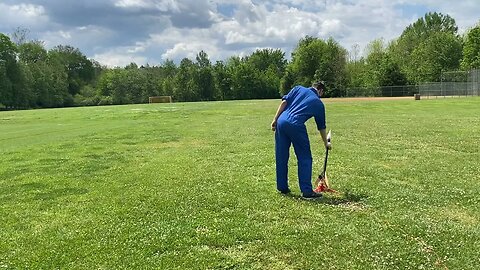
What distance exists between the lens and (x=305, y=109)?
8289mm

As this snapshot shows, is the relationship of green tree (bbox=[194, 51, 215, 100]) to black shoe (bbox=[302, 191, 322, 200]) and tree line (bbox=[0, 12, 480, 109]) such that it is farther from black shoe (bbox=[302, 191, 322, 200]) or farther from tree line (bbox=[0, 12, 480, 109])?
black shoe (bbox=[302, 191, 322, 200])

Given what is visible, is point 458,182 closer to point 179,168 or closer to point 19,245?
point 179,168

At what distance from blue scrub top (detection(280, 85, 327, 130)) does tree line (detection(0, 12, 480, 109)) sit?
84366 millimetres

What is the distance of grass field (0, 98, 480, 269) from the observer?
5.66 metres

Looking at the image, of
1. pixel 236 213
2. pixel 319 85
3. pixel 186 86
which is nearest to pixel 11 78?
pixel 186 86

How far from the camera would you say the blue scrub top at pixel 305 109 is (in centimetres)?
823

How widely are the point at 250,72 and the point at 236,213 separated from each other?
111 metres

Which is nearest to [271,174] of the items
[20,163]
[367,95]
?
[20,163]

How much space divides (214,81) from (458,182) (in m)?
110

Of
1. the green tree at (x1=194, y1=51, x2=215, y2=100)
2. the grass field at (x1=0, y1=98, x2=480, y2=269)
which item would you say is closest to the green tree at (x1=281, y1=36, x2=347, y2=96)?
the green tree at (x1=194, y1=51, x2=215, y2=100)

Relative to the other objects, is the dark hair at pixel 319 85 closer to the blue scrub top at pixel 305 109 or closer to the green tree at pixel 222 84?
the blue scrub top at pixel 305 109

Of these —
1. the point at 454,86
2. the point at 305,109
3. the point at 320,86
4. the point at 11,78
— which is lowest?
the point at 454,86

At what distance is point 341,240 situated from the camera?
612 centimetres

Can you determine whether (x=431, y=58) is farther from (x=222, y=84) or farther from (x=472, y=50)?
(x=222, y=84)
